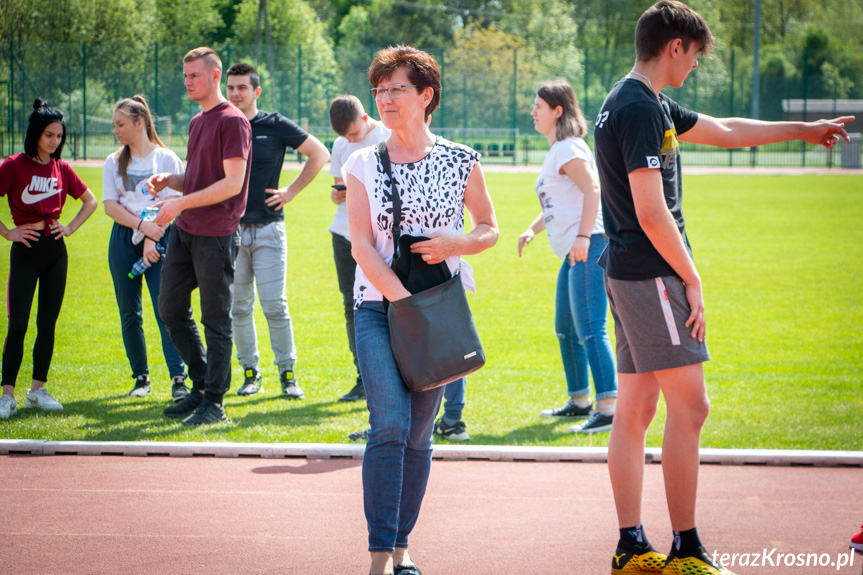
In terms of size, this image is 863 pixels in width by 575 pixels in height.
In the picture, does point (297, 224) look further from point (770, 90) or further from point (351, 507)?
point (770, 90)

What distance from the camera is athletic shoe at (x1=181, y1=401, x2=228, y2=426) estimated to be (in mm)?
5957

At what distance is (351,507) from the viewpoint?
447cm

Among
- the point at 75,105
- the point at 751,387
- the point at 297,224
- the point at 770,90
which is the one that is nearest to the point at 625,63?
the point at 770,90

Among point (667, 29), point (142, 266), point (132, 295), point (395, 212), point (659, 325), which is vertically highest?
point (667, 29)

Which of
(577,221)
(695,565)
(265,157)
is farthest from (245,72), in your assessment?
(695,565)

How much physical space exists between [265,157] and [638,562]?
178 inches

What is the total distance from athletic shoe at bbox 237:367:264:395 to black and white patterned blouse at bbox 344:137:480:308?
3.71m

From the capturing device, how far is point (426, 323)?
3.30 metres

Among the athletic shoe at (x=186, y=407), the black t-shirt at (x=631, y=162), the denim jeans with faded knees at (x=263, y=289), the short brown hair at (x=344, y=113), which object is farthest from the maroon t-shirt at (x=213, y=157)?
the black t-shirt at (x=631, y=162)

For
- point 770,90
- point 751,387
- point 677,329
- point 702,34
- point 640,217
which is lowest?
point 751,387

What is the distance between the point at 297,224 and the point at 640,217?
1615 centimetres

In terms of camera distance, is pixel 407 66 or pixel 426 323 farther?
pixel 407 66

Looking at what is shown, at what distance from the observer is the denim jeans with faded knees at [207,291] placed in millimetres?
5891

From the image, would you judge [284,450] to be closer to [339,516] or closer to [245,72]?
[339,516]
